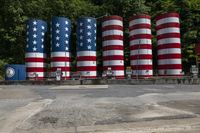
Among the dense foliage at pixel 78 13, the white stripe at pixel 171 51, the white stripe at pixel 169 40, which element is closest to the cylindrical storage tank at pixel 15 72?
the dense foliage at pixel 78 13

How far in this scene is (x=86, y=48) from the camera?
40.9 metres

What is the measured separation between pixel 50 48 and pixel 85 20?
4839 millimetres

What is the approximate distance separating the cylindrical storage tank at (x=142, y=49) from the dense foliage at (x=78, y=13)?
5.98 metres

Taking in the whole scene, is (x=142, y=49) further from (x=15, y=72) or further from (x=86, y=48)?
(x=15, y=72)

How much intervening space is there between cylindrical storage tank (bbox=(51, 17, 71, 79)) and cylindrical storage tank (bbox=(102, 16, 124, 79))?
3.71 m

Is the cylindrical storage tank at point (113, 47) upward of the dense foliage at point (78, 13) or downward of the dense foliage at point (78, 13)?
downward

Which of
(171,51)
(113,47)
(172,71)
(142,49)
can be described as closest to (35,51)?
(113,47)

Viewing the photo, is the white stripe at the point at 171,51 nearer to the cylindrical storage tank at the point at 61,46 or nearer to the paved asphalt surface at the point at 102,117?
the cylindrical storage tank at the point at 61,46

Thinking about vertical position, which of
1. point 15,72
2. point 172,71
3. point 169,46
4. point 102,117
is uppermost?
point 169,46

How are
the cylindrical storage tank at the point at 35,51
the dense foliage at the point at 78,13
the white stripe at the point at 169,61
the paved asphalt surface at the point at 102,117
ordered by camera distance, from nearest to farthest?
the paved asphalt surface at the point at 102,117, the white stripe at the point at 169,61, the cylindrical storage tank at the point at 35,51, the dense foliage at the point at 78,13

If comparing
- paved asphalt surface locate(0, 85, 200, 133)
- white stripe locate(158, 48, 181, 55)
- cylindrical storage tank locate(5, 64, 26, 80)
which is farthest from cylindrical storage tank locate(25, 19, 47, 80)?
paved asphalt surface locate(0, 85, 200, 133)

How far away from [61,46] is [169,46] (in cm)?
1037

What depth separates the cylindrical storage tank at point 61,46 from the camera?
133ft

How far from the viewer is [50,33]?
43781 mm
